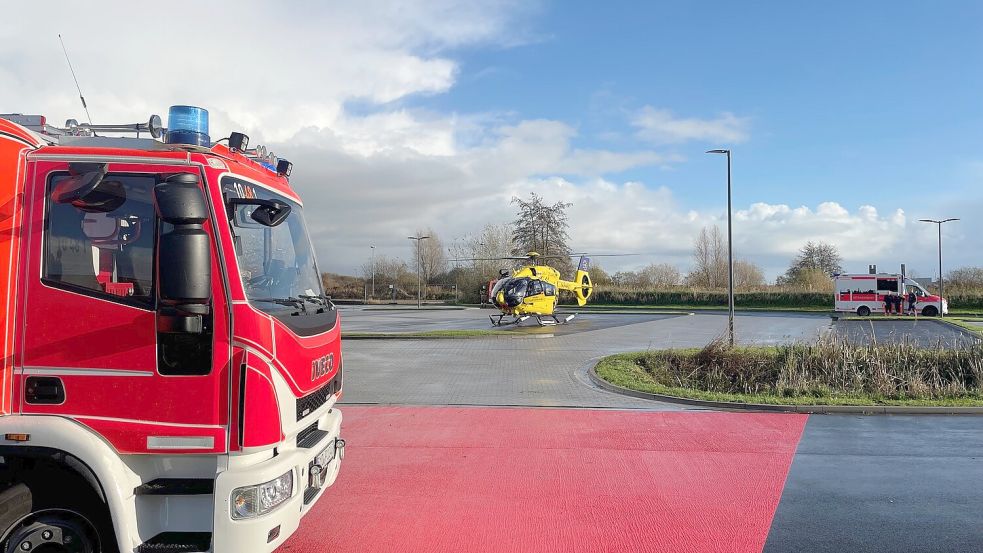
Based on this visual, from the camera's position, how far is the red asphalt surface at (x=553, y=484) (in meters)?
4.86

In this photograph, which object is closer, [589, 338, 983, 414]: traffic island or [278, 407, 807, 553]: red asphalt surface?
[278, 407, 807, 553]: red asphalt surface

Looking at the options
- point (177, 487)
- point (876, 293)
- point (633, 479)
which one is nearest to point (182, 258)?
point (177, 487)

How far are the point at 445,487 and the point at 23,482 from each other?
3.42 metres

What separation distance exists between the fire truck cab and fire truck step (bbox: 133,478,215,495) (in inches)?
1788

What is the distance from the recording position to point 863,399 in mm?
10477

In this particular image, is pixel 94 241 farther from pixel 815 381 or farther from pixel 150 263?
pixel 815 381

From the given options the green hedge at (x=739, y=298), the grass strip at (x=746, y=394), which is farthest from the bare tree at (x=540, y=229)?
the grass strip at (x=746, y=394)

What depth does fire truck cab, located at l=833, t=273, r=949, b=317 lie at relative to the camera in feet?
134

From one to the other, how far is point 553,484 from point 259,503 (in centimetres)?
332

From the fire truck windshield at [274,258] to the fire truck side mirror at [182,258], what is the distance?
270 mm

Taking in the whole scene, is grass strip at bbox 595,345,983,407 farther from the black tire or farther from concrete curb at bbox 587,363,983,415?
the black tire

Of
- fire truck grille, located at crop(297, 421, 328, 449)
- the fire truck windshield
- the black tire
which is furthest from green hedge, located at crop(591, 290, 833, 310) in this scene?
the black tire

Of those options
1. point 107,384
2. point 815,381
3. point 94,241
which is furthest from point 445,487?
point 815,381

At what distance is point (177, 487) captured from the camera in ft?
11.6
